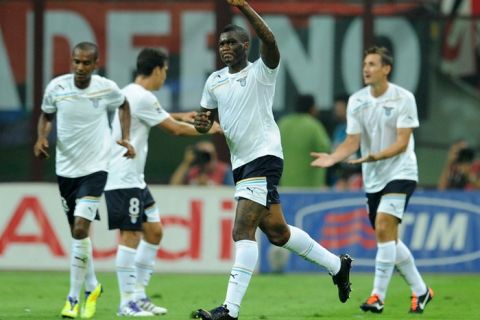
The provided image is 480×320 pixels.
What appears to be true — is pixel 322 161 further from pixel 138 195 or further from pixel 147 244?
pixel 147 244

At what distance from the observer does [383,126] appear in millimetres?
13445

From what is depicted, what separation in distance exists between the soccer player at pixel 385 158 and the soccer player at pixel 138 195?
166cm

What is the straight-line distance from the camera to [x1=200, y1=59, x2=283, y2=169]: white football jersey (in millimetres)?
11273

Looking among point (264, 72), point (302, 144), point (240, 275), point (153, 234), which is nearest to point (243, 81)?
point (264, 72)

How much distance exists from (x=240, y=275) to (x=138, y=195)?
7.86 feet

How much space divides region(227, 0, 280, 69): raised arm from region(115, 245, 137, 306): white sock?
2628 mm

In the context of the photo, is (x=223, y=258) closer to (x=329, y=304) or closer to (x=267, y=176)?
(x=329, y=304)

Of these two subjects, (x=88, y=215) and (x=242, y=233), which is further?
(x=88, y=215)

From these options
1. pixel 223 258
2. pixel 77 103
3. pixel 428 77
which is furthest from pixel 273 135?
pixel 428 77

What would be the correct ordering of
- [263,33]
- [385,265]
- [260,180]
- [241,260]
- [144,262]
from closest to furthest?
1. [263,33]
2. [241,260]
3. [260,180]
4. [385,265]
5. [144,262]

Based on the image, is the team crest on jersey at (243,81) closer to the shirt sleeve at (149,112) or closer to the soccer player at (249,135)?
the soccer player at (249,135)

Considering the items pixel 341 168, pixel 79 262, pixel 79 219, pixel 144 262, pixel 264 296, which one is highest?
pixel 79 219

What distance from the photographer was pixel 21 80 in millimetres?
21234

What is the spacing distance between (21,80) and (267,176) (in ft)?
34.9
